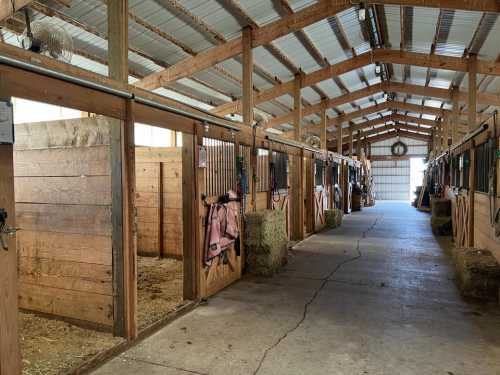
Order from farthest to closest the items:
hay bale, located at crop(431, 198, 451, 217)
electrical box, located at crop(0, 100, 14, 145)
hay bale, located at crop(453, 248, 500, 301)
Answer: hay bale, located at crop(431, 198, 451, 217) → hay bale, located at crop(453, 248, 500, 301) → electrical box, located at crop(0, 100, 14, 145)

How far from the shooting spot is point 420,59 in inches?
279

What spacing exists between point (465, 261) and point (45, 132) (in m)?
4.24

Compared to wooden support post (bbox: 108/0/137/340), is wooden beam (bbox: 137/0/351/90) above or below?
above

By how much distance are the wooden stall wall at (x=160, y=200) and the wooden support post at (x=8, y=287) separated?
357 centimetres

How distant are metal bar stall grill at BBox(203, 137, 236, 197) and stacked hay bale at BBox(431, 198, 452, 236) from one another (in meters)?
5.48

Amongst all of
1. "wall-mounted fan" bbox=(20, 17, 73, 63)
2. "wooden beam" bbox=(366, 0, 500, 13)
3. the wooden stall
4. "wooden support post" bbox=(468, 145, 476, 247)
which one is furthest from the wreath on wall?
"wall-mounted fan" bbox=(20, 17, 73, 63)

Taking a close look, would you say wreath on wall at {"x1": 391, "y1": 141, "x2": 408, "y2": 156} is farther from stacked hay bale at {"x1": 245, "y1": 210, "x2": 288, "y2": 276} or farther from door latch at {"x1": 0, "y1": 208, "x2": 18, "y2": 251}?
door latch at {"x1": 0, "y1": 208, "x2": 18, "y2": 251}

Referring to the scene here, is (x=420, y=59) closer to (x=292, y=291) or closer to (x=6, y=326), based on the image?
(x=292, y=291)

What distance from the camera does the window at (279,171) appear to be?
5894 millimetres

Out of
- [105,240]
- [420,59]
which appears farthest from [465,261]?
[420,59]

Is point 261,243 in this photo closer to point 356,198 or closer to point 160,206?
point 160,206

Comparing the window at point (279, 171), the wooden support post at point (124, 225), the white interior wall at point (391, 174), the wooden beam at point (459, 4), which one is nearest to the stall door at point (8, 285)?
the wooden support post at point (124, 225)

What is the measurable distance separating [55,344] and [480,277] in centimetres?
394

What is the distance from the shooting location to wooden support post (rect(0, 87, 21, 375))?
6.04ft
